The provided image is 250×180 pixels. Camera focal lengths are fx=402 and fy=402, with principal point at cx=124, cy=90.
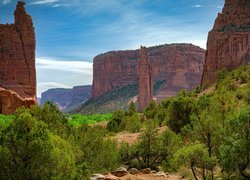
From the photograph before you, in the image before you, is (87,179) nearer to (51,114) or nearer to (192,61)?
(51,114)

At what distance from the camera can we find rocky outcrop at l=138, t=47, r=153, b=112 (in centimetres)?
Result: 11744

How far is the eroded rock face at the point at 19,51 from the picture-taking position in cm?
7894

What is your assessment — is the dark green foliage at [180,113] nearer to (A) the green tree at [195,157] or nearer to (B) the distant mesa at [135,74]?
(A) the green tree at [195,157]

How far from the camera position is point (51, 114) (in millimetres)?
16750

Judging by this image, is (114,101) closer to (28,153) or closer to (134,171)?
(134,171)

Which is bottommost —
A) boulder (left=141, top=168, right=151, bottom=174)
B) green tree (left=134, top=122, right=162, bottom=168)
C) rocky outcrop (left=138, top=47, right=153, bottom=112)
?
boulder (left=141, top=168, right=151, bottom=174)

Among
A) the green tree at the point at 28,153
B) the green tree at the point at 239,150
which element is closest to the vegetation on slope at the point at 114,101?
the green tree at the point at 239,150

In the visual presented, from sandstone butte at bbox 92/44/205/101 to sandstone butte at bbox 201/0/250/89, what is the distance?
59.8 metres

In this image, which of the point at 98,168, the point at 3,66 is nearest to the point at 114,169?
the point at 98,168

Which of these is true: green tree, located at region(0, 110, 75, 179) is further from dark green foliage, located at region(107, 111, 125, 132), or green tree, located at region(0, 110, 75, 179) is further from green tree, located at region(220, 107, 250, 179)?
dark green foliage, located at region(107, 111, 125, 132)

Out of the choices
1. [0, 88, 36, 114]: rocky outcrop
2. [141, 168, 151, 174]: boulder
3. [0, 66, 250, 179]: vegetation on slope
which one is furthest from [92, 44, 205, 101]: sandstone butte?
[141, 168, 151, 174]: boulder

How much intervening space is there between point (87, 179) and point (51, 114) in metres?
3.88

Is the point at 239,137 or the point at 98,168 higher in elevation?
the point at 239,137

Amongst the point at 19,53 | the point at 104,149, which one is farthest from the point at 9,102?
the point at 104,149
